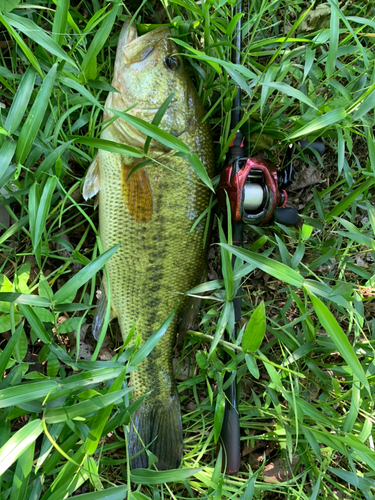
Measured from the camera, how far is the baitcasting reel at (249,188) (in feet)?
5.85

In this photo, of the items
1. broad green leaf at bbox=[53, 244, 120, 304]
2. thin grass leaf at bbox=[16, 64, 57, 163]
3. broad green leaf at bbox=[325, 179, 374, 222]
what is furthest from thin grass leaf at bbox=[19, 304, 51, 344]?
broad green leaf at bbox=[325, 179, 374, 222]

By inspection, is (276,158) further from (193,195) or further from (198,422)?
(198,422)

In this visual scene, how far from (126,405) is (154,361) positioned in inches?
16.0

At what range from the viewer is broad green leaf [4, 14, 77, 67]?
131cm

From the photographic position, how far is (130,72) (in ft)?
6.14

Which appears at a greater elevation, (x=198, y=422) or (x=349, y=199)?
(x=349, y=199)

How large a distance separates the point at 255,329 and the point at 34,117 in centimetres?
129

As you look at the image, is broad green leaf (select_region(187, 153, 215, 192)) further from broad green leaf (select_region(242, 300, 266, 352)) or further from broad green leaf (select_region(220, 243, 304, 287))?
broad green leaf (select_region(242, 300, 266, 352))

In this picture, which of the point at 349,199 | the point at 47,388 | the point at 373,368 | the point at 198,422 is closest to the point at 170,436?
the point at 198,422

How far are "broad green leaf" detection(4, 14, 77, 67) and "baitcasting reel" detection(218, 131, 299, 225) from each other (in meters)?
0.91

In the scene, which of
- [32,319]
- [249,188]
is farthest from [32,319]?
[249,188]

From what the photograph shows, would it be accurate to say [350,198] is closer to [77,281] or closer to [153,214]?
[153,214]

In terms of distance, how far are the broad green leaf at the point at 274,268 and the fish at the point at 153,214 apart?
1.79ft

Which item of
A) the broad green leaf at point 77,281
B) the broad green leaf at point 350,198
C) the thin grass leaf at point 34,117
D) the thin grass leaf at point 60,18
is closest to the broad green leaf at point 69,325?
the broad green leaf at point 77,281
